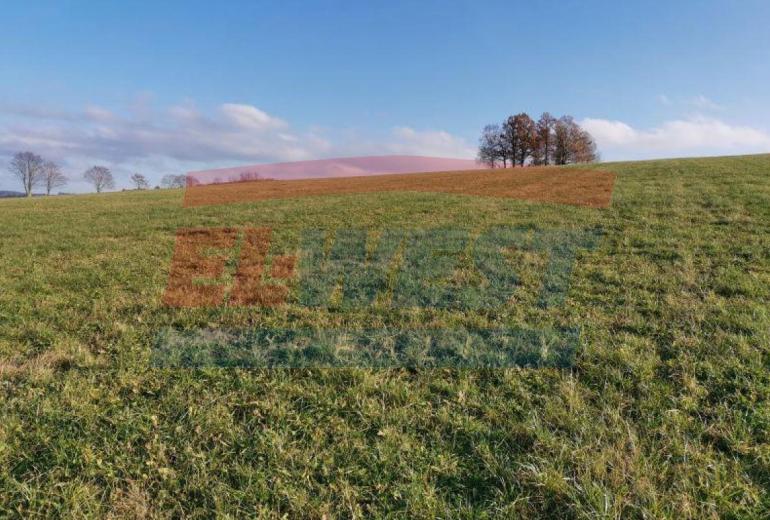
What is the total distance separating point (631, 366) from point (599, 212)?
12.2 meters

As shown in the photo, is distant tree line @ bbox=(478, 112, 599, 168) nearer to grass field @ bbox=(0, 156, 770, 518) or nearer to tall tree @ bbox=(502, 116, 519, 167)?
tall tree @ bbox=(502, 116, 519, 167)

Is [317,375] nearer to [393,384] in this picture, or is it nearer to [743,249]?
[393,384]

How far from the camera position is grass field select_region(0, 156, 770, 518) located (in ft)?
10.4

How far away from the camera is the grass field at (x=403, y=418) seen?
3.17 meters

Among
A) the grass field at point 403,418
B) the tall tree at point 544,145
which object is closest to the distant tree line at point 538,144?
the tall tree at point 544,145

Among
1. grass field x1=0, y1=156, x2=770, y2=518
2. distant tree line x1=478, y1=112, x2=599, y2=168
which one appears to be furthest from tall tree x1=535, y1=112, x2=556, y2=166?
grass field x1=0, y1=156, x2=770, y2=518

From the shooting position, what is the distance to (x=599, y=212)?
610 inches

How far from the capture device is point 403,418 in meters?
4.07
